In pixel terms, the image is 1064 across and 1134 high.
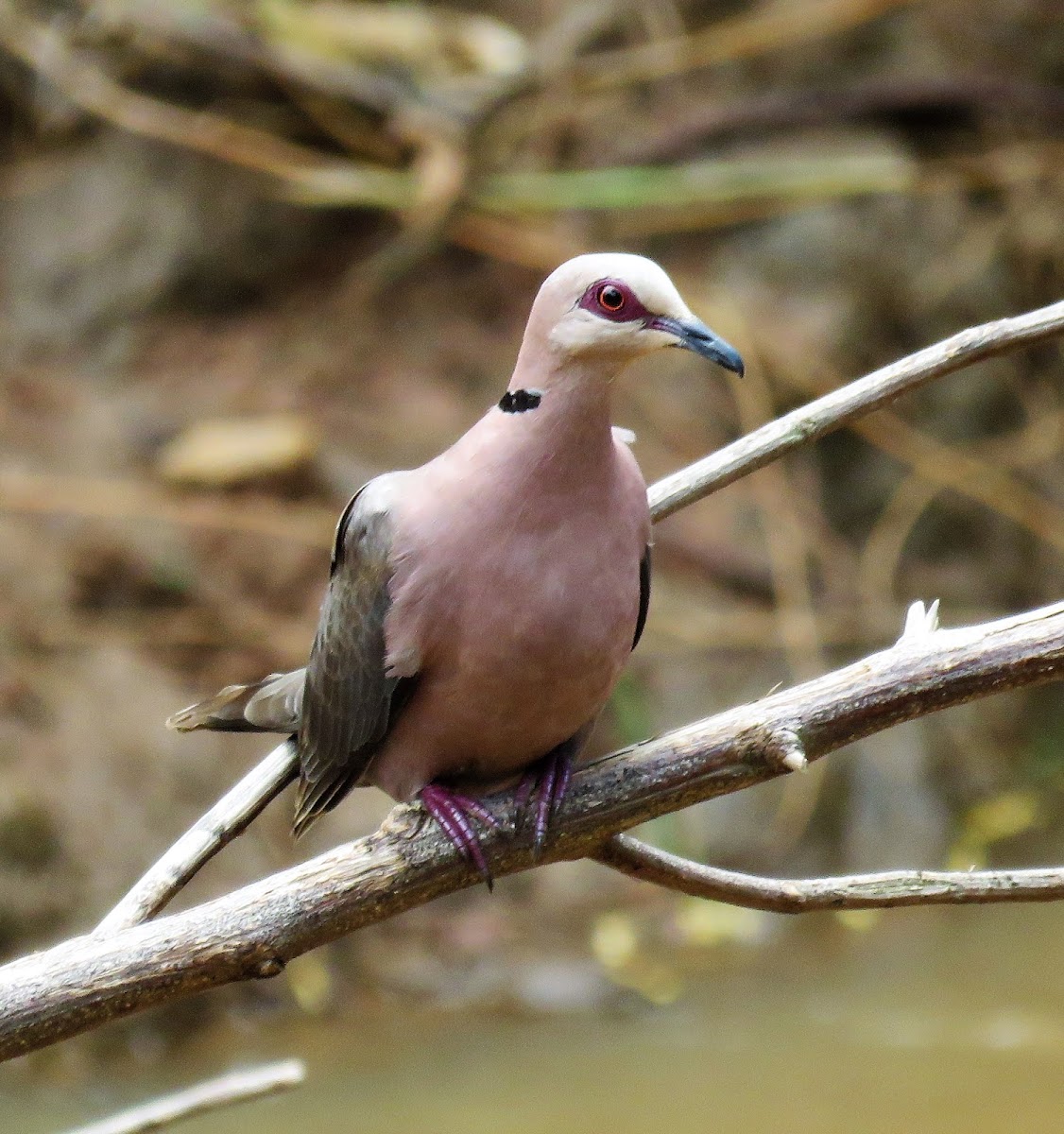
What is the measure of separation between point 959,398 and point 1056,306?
10.9ft

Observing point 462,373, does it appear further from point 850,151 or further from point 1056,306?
point 1056,306

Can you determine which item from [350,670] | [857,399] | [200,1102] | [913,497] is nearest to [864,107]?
[913,497]

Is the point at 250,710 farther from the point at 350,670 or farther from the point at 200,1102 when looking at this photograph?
the point at 200,1102

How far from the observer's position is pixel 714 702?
466cm

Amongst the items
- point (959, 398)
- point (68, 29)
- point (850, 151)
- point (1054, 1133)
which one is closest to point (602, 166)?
point (850, 151)

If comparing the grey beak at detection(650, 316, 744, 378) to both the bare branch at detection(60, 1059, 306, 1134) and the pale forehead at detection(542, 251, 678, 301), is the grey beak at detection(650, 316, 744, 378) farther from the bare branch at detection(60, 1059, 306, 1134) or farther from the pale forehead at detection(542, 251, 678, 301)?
the bare branch at detection(60, 1059, 306, 1134)

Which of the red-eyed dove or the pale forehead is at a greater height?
the pale forehead

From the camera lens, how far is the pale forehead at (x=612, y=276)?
62.5 inches

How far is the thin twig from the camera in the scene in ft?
6.04

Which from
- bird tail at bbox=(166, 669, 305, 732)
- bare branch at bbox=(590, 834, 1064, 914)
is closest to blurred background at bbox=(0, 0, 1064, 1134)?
bird tail at bbox=(166, 669, 305, 732)

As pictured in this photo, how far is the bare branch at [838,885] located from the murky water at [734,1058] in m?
1.64

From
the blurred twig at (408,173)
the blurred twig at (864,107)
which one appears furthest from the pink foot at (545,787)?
the blurred twig at (864,107)

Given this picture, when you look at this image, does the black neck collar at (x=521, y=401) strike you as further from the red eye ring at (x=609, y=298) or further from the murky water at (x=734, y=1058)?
the murky water at (x=734, y=1058)

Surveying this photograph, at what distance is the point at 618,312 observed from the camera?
5.25 ft
